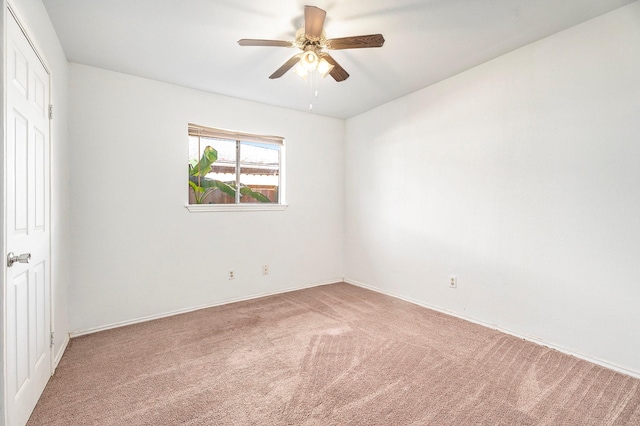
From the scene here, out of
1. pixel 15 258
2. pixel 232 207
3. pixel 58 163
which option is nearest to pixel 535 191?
pixel 232 207

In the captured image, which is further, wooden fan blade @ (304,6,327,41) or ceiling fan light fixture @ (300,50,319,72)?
ceiling fan light fixture @ (300,50,319,72)

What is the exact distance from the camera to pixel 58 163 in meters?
2.20

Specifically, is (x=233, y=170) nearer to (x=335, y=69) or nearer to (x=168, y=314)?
(x=168, y=314)

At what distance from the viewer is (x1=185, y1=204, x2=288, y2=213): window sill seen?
3217 mm

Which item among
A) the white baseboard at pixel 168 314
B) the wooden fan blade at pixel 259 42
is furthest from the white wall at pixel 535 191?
the wooden fan blade at pixel 259 42

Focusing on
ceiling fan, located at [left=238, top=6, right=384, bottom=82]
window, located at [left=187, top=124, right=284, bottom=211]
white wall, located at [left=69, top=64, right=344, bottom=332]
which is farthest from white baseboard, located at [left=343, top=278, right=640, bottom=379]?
ceiling fan, located at [left=238, top=6, right=384, bottom=82]

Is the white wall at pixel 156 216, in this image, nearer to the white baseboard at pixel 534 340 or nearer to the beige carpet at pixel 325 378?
the beige carpet at pixel 325 378

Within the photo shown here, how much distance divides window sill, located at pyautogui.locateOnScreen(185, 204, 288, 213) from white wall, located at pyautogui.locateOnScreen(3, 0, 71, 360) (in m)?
1.07

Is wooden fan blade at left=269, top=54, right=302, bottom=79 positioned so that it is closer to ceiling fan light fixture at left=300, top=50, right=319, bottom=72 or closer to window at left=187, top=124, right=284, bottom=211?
ceiling fan light fixture at left=300, top=50, right=319, bottom=72

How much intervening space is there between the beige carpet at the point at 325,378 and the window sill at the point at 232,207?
4.02 ft

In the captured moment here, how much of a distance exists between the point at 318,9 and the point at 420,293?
299 centimetres

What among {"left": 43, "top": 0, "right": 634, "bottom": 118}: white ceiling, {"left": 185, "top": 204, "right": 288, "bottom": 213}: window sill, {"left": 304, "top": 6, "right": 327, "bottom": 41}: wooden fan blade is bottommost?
{"left": 185, "top": 204, "right": 288, "bottom": 213}: window sill

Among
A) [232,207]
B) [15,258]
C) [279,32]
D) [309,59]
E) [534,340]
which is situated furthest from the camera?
[232,207]

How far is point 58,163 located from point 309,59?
82.9 inches
